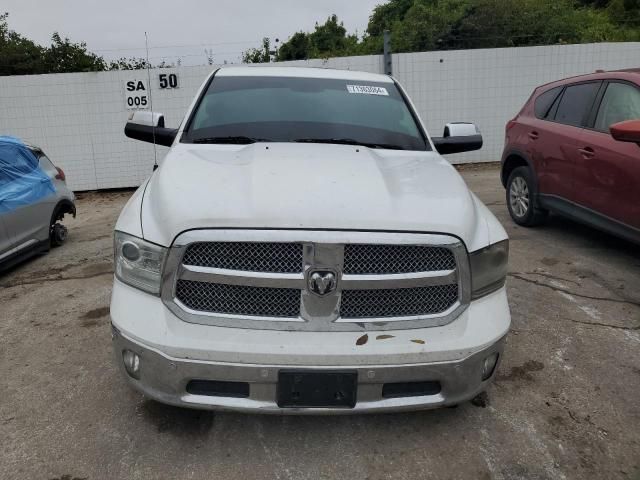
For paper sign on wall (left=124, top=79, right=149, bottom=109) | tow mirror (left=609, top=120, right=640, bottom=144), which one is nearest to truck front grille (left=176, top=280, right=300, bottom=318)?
tow mirror (left=609, top=120, right=640, bottom=144)

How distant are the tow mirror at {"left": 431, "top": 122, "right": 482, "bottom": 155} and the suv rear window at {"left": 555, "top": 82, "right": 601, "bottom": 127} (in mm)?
1959

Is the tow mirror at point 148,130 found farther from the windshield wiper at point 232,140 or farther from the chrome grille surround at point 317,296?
the chrome grille surround at point 317,296

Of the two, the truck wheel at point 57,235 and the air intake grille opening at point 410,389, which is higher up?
the air intake grille opening at point 410,389

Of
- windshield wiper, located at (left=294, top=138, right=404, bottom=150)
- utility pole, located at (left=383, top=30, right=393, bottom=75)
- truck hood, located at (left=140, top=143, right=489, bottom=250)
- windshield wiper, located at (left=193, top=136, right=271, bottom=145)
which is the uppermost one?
utility pole, located at (left=383, top=30, right=393, bottom=75)

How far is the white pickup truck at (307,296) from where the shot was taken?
2119 mm

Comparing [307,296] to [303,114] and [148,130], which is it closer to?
[303,114]

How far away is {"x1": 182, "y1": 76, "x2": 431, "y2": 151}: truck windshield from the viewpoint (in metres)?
3.27

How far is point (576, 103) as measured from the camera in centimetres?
545

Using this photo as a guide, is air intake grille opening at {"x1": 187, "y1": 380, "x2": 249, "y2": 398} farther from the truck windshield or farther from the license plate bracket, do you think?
the truck windshield

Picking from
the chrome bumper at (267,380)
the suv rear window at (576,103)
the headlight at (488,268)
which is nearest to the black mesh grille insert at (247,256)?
the chrome bumper at (267,380)

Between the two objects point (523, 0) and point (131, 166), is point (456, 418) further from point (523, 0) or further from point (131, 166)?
point (523, 0)

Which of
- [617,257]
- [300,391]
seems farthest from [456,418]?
[617,257]

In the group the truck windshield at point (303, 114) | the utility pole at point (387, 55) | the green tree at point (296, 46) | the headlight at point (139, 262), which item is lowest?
the headlight at point (139, 262)

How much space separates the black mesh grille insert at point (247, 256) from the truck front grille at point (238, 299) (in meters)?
0.08
